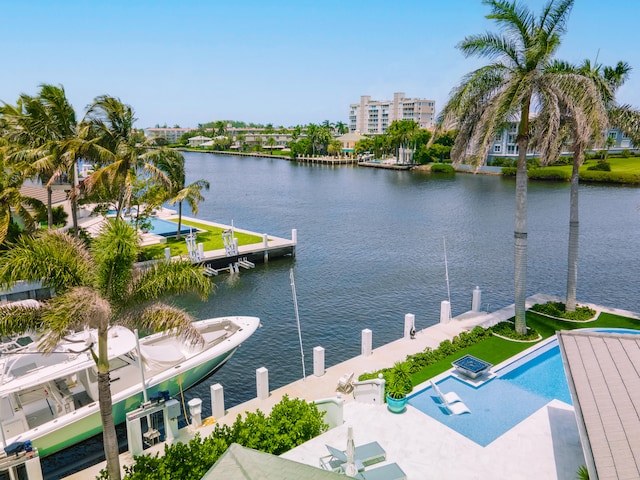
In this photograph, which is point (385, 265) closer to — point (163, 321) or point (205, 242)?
point (205, 242)

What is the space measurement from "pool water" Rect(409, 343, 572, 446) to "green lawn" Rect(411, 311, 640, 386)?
645 millimetres

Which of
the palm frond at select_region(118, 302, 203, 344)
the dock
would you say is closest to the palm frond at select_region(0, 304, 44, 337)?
the palm frond at select_region(118, 302, 203, 344)

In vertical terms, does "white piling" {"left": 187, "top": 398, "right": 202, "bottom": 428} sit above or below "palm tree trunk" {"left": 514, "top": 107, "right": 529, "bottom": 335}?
below

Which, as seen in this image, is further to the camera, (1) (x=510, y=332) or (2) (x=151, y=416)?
(1) (x=510, y=332)

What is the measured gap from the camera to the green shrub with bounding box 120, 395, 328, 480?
10.5m

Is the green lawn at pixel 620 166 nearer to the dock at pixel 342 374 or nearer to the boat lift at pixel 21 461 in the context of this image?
the dock at pixel 342 374

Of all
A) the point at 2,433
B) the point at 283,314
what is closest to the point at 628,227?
the point at 283,314

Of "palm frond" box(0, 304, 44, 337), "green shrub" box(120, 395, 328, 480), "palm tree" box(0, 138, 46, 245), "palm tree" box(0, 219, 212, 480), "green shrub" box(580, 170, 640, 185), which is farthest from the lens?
"green shrub" box(580, 170, 640, 185)

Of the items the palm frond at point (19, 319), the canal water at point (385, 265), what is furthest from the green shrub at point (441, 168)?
the palm frond at point (19, 319)

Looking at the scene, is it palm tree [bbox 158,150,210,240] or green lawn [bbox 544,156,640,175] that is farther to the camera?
green lawn [bbox 544,156,640,175]

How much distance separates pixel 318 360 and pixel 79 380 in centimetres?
804

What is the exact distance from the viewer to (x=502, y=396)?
15297 mm

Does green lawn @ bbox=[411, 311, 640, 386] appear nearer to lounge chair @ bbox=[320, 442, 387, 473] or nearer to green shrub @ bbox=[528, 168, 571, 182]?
lounge chair @ bbox=[320, 442, 387, 473]

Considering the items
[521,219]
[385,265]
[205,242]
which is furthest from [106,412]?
[205,242]
